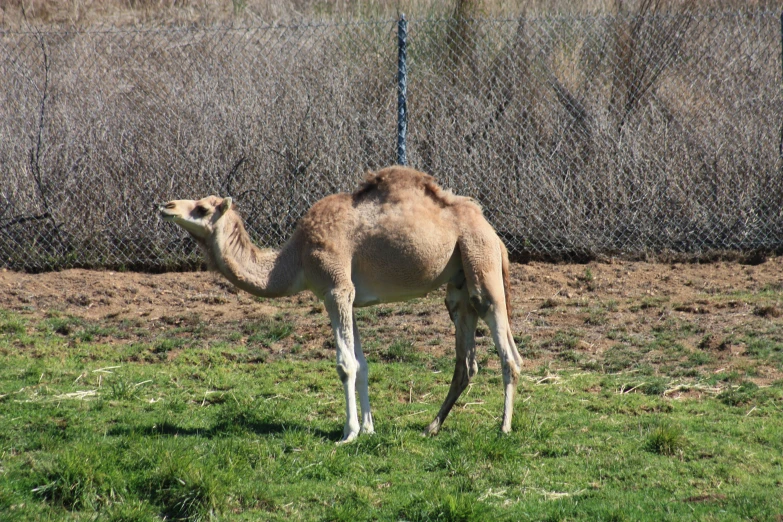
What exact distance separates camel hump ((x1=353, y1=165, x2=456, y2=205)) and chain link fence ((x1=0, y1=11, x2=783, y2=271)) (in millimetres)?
4504

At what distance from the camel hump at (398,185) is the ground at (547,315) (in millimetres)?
2231

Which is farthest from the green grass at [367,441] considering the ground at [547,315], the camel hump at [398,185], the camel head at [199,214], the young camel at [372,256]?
the camel hump at [398,185]

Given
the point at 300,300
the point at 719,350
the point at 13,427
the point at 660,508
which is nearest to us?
the point at 660,508

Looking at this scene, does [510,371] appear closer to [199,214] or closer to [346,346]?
[346,346]

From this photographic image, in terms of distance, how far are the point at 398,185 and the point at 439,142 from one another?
4.78 metres

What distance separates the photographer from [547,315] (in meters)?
9.89

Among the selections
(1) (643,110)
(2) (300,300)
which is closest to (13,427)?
(2) (300,300)

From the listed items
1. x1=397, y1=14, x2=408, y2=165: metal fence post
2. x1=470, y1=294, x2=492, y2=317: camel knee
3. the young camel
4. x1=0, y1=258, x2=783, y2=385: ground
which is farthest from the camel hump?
x1=397, y1=14, x2=408, y2=165: metal fence post

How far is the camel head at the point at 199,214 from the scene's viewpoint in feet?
21.4

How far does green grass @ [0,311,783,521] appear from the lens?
210 inches

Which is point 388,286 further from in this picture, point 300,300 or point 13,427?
point 300,300

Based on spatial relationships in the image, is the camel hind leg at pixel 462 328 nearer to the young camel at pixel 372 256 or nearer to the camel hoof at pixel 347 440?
the young camel at pixel 372 256

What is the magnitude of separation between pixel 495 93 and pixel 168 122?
442 cm

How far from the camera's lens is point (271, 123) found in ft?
38.5
